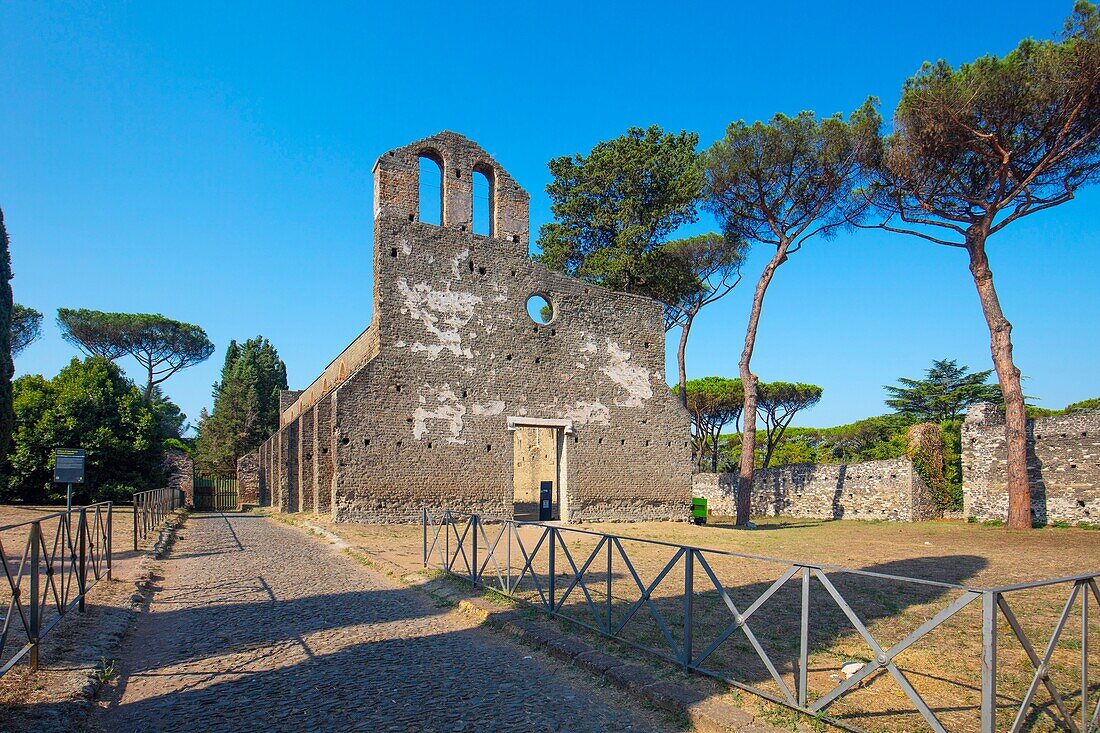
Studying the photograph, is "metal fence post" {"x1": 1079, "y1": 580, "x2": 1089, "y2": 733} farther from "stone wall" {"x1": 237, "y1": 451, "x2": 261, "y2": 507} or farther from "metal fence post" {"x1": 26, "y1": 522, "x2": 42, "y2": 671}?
"stone wall" {"x1": 237, "y1": 451, "x2": 261, "y2": 507}

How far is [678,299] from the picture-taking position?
80.6 ft

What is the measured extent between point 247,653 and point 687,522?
14.7m

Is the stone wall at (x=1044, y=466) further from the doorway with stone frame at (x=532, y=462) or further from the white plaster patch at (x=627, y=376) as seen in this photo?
the doorway with stone frame at (x=532, y=462)

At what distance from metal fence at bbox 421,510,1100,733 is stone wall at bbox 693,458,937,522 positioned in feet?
42.7

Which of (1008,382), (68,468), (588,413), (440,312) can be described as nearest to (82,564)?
(68,468)

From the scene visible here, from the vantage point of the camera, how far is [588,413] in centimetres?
1734

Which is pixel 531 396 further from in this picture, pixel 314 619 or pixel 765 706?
pixel 765 706

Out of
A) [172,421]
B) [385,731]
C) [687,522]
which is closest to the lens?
[385,731]

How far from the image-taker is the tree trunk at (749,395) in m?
19.0

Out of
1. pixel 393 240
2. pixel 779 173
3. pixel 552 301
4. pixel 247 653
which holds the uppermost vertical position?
pixel 779 173

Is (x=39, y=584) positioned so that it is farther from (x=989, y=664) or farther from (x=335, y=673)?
(x=989, y=664)

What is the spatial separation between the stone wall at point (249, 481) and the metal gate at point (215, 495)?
0.31 m

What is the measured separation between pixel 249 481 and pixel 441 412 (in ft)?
62.1

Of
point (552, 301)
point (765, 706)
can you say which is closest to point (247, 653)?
point (765, 706)
